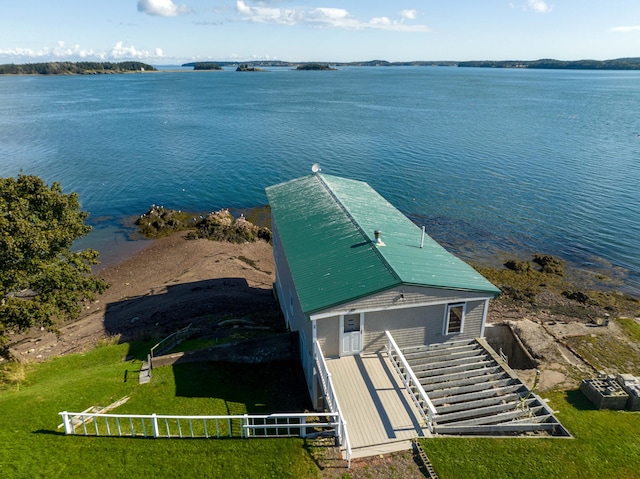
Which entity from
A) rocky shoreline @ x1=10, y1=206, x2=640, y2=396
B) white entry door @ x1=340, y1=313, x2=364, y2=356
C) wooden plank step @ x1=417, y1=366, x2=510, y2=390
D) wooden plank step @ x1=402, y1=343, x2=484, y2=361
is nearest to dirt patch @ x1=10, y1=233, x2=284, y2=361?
rocky shoreline @ x1=10, y1=206, x2=640, y2=396

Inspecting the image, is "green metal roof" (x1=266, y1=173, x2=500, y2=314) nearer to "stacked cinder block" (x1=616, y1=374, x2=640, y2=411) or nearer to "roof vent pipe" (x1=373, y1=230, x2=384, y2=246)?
"roof vent pipe" (x1=373, y1=230, x2=384, y2=246)

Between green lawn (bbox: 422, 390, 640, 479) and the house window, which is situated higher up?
Result: the house window

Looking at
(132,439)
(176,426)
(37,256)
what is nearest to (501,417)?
(176,426)

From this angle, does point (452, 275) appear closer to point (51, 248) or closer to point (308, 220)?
point (308, 220)

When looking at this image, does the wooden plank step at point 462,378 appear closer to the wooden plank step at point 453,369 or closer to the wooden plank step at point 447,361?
the wooden plank step at point 453,369

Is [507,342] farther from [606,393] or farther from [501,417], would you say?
[501,417]

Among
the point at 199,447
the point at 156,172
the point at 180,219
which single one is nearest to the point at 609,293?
the point at 199,447
